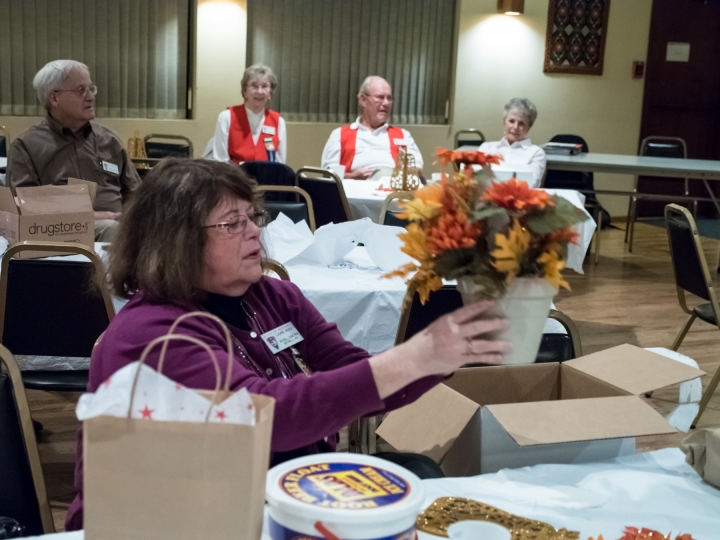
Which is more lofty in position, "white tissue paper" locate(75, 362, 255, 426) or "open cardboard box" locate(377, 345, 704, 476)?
"white tissue paper" locate(75, 362, 255, 426)

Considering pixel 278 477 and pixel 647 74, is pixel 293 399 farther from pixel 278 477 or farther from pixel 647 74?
pixel 647 74

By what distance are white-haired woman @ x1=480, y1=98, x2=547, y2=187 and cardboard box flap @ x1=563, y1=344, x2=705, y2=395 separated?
446 centimetres

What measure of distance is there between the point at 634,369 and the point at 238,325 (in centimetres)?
84

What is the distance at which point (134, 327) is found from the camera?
1.40m

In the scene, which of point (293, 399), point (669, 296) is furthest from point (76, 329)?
point (669, 296)

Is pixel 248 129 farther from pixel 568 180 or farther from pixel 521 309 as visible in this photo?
pixel 521 309

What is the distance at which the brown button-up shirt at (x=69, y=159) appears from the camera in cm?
426

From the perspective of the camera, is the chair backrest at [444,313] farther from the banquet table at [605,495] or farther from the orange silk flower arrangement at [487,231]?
the orange silk flower arrangement at [487,231]

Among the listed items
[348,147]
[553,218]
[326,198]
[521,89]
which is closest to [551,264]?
[553,218]

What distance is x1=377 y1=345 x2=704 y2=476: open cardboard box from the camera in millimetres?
1535

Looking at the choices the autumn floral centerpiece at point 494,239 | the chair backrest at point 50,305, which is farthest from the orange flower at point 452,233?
the chair backrest at point 50,305

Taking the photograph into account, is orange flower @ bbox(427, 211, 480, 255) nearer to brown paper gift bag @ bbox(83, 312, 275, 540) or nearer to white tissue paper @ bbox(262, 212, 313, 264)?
brown paper gift bag @ bbox(83, 312, 275, 540)

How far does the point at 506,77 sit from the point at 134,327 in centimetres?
799

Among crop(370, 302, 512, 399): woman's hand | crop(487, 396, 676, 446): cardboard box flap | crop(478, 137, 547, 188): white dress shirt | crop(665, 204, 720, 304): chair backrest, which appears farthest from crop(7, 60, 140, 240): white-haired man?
crop(370, 302, 512, 399): woman's hand
